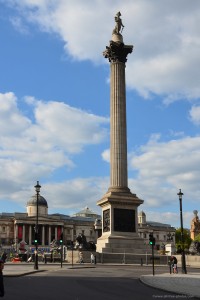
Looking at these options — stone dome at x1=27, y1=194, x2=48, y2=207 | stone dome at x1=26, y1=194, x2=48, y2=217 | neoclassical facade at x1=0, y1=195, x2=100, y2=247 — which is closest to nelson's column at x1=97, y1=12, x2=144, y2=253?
neoclassical facade at x1=0, y1=195, x2=100, y2=247

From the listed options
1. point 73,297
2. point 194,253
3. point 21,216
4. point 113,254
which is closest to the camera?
point 73,297

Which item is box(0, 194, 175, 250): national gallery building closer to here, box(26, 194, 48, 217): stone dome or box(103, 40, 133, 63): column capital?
box(26, 194, 48, 217): stone dome

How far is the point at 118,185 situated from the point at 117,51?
19665 millimetres

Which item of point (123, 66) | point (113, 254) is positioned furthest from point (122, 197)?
point (123, 66)

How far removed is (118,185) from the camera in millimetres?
65000

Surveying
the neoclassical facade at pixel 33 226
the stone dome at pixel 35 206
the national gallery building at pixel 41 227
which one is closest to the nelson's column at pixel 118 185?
the national gallery building at pixel 41 227

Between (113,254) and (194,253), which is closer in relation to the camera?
(113,254)

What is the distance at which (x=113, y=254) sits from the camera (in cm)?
5919

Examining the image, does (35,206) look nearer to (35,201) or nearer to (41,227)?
(35,201)

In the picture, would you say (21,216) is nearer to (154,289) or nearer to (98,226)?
(98,226)

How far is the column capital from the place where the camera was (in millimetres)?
70188

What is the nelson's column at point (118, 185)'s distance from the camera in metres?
61.9

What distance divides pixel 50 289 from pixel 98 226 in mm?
145345

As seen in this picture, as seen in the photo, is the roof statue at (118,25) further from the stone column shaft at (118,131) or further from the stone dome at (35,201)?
the stone dome at (35,201)
